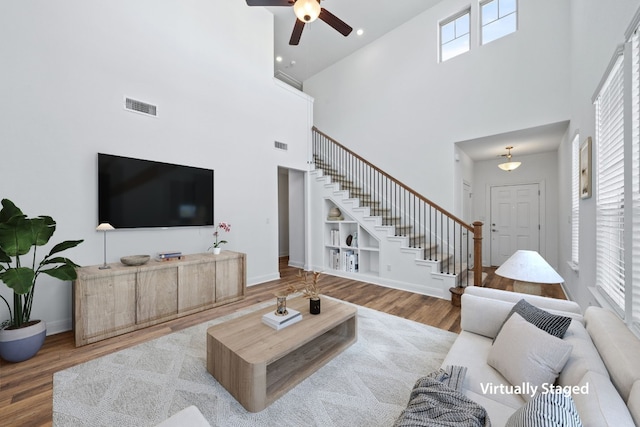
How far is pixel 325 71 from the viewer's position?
7141mm

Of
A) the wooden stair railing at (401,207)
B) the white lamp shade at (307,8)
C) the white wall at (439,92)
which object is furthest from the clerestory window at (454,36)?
the white lamp shade at (307,8)

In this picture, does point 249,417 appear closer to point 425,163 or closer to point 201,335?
point 201,335

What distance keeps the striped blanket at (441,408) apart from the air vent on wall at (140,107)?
13.6 ft

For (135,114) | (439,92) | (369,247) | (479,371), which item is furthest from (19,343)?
(439,92)

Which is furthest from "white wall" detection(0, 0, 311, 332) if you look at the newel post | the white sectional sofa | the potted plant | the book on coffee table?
the white sectional sofa

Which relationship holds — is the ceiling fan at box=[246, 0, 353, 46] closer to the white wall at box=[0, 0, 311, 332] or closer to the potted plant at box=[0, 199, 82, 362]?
the white wall at box=[0, 0, 311, 332]

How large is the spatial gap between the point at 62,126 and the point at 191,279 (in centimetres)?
217

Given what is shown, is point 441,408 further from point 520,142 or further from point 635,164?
point 520,142

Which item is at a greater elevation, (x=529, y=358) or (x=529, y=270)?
(x=529, y=270)

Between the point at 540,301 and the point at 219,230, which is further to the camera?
the point at 219,230

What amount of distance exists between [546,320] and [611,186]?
1.26m

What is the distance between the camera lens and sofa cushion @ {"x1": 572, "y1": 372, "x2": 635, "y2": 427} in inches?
31.4

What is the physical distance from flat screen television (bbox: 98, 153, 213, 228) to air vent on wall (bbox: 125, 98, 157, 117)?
66 cm

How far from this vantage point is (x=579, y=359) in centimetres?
122
